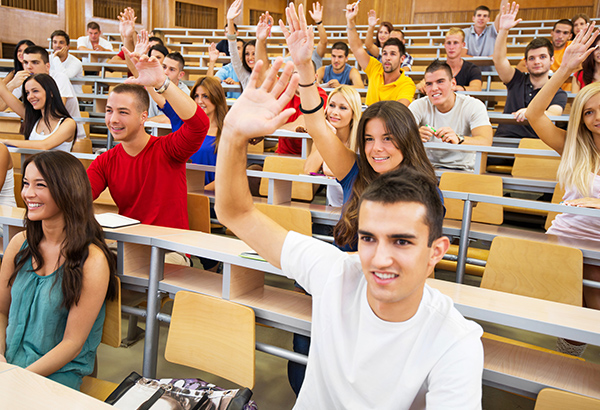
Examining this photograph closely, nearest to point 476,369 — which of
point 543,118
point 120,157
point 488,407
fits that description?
point 488,407

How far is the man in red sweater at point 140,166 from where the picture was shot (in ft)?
6.92

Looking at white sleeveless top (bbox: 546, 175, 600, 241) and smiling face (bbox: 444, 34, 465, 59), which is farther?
smiling face (bbox: 444, 34, 465, 59)

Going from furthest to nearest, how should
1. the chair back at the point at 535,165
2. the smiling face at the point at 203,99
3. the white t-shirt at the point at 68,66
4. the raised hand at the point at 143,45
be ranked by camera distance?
the white t-shirt at the point at 68,66 < the smiling face at the point at 203,99 < the chair back at the point at 535,165 < the raised hand at the point at 143,45

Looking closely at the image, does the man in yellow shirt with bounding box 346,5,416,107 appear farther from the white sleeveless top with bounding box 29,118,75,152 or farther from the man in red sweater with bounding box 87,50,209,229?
the white sleeveless top with bounding box 29,118,75,152

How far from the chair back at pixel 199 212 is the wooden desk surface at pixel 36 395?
148 cm

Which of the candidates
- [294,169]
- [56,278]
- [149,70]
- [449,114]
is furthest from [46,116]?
[449,114]

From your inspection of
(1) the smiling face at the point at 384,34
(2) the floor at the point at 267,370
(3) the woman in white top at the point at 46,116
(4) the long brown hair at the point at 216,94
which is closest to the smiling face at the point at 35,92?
(3) the woman in white top at the point at 46,116

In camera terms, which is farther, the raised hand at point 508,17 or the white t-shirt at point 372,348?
the raised hand at point 508,17

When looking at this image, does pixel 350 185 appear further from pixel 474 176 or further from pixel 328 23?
pixel 328 23

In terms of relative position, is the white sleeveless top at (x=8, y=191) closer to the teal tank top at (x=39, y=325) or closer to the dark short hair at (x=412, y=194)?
the teal tank top at (x=39, y=325)

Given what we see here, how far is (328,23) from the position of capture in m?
11.2

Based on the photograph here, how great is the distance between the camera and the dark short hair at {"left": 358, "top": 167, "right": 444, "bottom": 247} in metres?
0.91

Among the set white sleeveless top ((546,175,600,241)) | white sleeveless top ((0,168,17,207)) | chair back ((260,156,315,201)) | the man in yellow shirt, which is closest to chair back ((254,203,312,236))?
chair back ((260,156,315,201))

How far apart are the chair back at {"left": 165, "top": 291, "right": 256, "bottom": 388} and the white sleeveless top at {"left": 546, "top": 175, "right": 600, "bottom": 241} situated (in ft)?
5.24
